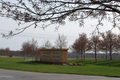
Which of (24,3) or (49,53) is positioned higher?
(24,3)

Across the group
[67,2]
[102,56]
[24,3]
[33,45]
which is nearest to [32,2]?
[24,3]

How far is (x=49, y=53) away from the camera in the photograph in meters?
29.9

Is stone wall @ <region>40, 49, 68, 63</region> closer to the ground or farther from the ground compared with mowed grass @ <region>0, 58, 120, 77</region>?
farther from the ground

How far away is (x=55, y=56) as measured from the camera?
29.4 metres

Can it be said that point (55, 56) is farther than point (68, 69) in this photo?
Yes

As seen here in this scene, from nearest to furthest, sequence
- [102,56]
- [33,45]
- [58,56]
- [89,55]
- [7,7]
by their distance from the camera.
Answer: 1. [7,7]
2. [58,56]
3. [33,45]
4. [102,56]
5. [89,55]

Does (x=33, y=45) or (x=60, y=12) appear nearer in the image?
(x=60, y=12)

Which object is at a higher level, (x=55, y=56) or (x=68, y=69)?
(x=55, y=56)

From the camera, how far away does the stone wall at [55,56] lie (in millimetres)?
28839

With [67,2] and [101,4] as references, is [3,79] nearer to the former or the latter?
[67,2]

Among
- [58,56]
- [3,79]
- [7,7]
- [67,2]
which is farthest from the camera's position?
[58,56]

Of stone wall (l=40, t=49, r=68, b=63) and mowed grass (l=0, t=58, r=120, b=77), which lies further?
stone wall (l=40, t=49, r=68, b=63)

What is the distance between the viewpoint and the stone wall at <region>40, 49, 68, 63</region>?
28.8 metres

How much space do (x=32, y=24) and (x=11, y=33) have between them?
80 cm
